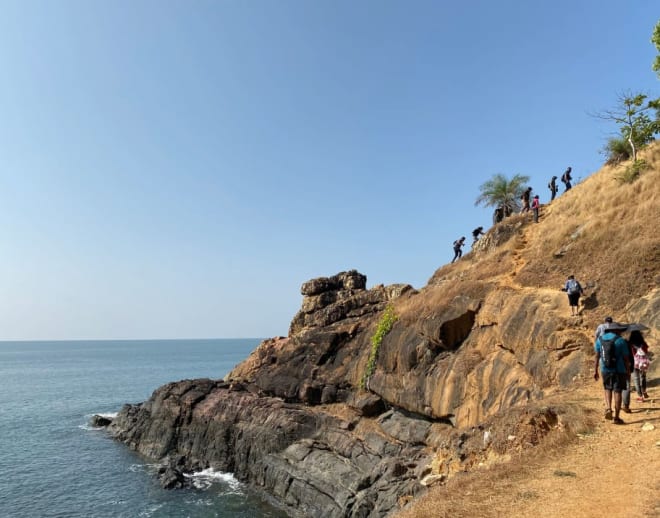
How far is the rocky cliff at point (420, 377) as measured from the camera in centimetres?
1711

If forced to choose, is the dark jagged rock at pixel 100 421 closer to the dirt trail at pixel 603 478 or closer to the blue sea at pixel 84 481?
the blue sea at pixel 84 481

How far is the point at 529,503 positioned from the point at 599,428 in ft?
13.6

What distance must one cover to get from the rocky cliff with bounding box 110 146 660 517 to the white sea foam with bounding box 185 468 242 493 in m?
0.59

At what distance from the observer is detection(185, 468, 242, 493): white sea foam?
29484 millimetres

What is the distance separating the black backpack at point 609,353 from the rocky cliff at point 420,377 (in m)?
1.93

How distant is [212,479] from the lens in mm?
30922

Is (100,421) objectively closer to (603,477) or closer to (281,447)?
(281,447)

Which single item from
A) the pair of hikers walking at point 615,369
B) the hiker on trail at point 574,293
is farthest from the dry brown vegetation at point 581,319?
the hiker on trail at point 574,293

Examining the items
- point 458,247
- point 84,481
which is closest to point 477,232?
point 458,247

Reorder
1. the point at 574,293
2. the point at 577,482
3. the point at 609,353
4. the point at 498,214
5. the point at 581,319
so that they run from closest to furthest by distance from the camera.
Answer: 1. the point at 577,482
2. the point at 609,353
3. the point at 581,319
4. the point at 574,293
5. the point at 498,214

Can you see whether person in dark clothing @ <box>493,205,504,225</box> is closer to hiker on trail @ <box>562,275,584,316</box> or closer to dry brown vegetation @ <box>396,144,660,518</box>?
dry brown vegetation @ <box>396,144,660,518</box>

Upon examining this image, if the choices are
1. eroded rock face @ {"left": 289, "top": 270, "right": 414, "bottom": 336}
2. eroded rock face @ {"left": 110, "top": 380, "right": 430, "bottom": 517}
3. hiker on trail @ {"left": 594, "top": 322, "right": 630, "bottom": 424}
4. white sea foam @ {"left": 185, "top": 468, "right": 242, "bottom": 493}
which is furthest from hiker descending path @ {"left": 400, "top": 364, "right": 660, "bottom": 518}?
eroded rock face @ {"left": 289, "top": 270, "right": 414, "bottom": 336}

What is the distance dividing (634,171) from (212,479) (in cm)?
3509

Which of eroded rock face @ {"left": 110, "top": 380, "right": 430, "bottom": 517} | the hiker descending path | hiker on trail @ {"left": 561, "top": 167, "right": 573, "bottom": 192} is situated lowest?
eroded rock face @ {"left": 110, "top": 380, "right": 430, "bottom": 517}
